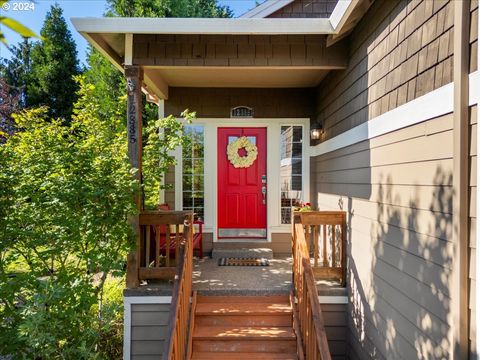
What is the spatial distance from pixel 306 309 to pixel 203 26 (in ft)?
9.35

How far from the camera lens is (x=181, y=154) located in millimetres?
5410

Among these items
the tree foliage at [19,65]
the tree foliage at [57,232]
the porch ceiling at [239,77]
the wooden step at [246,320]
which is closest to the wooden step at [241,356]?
the wooden step at [246,320]

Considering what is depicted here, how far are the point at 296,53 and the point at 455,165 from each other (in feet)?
7.71

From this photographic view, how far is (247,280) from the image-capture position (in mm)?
3971

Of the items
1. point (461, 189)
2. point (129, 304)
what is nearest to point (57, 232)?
point (129, 304)

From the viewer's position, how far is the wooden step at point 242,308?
3426 mm

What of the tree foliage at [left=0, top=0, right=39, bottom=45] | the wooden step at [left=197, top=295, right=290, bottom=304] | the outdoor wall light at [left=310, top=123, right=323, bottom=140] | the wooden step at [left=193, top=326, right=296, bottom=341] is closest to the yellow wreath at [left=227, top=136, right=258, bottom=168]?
the outdoor wall light at [left=310, top=123, right=323, bottom=140]

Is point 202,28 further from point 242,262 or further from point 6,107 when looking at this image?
point 6,107

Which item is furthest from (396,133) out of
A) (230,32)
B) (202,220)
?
(202,220)

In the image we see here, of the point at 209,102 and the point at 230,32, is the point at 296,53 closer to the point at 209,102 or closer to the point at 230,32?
the point at 230,32

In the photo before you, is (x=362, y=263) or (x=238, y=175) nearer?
(x=362, y=263)

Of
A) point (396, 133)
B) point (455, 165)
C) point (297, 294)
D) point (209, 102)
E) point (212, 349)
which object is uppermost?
point (209, 102)

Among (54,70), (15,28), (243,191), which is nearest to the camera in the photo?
(15,28)

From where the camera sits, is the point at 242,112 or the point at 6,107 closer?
the point at 242,112
